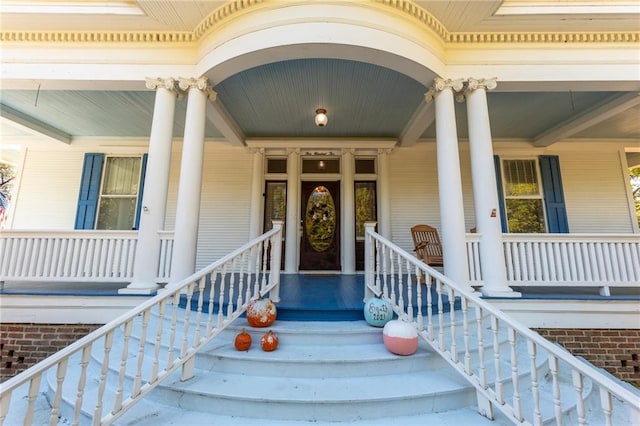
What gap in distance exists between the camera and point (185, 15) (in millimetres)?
3283

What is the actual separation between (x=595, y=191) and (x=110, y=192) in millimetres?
10526

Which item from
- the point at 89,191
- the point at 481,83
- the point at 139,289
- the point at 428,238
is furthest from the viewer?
the point at 89,191

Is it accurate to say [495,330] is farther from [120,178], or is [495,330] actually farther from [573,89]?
[120,178]

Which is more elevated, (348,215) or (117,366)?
→ (348,215)

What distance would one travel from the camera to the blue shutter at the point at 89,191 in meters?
5.49

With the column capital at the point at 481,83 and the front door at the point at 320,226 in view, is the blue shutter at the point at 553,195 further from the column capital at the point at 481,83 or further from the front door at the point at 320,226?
the front door at the point at 320,226

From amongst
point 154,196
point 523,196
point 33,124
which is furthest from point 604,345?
point 33,124

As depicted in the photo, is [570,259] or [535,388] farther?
[570,259]

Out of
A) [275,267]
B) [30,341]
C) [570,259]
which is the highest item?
[570,259]

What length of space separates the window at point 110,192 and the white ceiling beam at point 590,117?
28.0ft

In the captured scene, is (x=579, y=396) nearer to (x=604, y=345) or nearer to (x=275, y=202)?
(x=604, y=345)

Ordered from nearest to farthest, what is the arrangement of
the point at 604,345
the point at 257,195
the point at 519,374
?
the point at 519,374 → the point at 604,345 → the point at 257,195

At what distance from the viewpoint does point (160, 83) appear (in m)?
3.60

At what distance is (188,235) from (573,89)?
560cm
